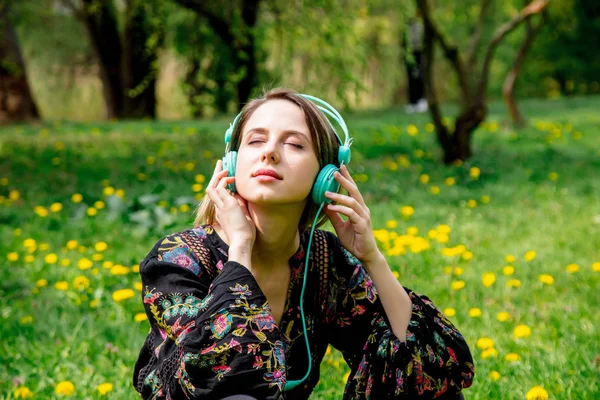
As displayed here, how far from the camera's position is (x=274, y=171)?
195 cm

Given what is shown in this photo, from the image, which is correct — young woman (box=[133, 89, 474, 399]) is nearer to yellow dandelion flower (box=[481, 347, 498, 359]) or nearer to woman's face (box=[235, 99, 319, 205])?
woman's face (box=[235, 99, 319, 205])

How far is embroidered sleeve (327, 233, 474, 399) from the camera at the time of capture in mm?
2055

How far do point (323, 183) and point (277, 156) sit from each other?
0.15 meters

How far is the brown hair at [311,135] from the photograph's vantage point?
207 cm

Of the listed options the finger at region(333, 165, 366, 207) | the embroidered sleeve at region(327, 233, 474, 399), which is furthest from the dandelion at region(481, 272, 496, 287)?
the finger at region(333, 165, 366, 207)

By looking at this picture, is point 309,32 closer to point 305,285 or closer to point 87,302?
point 87,302

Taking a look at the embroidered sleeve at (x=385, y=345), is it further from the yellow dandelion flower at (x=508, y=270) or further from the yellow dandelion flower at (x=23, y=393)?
the yellow dandelion flower at (x=508, y=270)

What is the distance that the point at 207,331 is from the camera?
5.90 ft

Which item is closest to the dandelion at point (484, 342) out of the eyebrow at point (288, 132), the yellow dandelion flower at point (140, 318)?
the eyebrow at point (288, 132)

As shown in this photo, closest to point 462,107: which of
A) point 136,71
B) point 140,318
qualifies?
point 140,318

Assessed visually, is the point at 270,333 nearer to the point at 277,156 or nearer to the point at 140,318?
the point at 277,156

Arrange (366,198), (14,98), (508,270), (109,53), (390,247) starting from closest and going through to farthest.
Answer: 1. (508,270)
2. (390,247)
3. (366,198)
4. (14,98)
5. (109,53)

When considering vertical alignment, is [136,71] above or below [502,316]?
below

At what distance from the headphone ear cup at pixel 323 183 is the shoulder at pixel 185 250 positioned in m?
0.33
